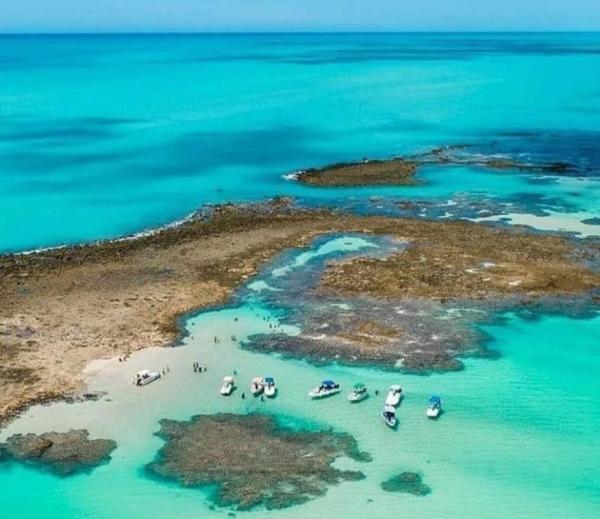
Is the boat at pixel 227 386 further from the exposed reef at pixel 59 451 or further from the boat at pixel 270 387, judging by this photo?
the exposed reef at pixel 59 451

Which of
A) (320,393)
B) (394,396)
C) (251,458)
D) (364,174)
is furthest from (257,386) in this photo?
(364,174)

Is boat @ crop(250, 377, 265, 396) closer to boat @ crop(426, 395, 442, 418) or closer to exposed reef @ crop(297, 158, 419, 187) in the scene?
boat @ crop(426, 395, 442, 418)

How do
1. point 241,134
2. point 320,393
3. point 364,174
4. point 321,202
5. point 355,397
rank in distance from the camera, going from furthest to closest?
1. point 241,134
2. point 364,174
3. point 321,202
4. point 320,393
5. point 355,397

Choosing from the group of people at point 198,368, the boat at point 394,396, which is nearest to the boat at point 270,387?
the group of people at point 198,368

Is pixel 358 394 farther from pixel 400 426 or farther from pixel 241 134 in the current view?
pixel 241 134

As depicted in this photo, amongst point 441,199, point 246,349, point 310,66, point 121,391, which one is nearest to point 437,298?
point 246,349

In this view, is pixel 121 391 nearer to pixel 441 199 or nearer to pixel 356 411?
pixel 356 411

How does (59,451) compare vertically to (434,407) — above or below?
below
